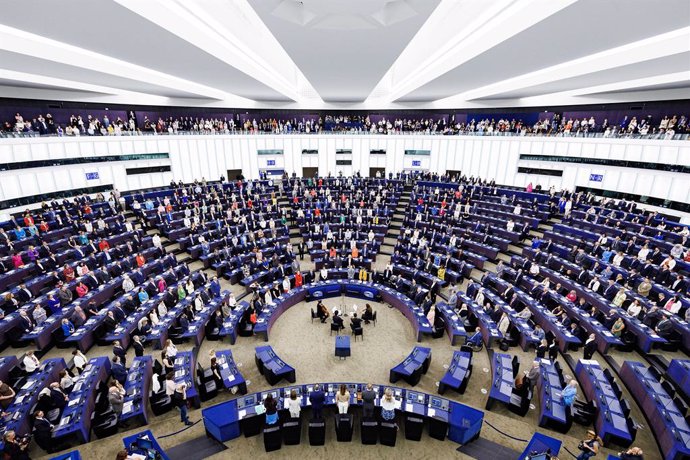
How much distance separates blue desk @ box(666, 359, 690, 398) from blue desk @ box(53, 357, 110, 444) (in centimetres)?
1687

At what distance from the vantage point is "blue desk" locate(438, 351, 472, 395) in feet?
33.4

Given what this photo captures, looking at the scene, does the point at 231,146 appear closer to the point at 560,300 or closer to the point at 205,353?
the point at 205,353

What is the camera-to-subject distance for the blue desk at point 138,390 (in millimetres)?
8973

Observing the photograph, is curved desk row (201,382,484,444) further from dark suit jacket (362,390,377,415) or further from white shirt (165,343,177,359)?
white shirt (165,343,177,359)

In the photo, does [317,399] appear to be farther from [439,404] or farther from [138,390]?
[138,390]

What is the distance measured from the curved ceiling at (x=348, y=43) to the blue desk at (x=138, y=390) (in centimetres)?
1067

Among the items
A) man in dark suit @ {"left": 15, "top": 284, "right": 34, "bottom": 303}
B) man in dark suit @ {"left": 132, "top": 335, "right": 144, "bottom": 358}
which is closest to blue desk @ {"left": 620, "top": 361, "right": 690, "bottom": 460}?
man in dark suit @ {"left": 132, "top": 335, "right": 144, "bottom": 358}

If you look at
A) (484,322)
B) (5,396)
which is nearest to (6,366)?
(5,396)

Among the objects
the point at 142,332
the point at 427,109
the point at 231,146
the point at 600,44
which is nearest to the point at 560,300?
the point at 600,44

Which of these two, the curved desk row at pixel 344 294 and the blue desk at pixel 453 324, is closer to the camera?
the blue desk at pixel 453 324

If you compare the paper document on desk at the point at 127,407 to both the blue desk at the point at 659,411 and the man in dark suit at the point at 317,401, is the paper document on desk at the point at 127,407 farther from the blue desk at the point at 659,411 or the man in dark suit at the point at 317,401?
the blue desk at the point at 659,411

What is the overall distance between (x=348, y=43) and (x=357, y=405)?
1284 centimetres

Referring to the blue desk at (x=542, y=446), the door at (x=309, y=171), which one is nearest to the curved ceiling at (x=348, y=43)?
the blue desk at (x=542, y=446)

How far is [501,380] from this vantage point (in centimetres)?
1012
